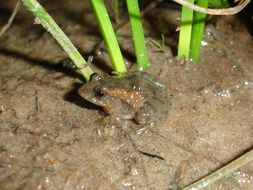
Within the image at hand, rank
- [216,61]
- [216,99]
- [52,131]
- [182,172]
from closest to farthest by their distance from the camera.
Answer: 1. [182,172]
2. [52,131]
3. [216,99]
4. [216,61]

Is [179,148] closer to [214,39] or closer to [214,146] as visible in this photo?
[214,146]

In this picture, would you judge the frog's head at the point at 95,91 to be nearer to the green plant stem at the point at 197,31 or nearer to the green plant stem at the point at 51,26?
the green plant stem at the point at 51,26

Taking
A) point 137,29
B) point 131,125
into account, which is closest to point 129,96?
point 131,125

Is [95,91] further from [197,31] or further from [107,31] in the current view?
[197,31]

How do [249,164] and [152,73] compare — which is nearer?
[249,164]

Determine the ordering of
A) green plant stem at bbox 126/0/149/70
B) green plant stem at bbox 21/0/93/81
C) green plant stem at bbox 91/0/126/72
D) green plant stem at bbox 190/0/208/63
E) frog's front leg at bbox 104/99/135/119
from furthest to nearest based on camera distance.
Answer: frog's front leg at bbox 104/99/135/119
green plant stem at bbox 190/0/208/63
green plant stem at bbox 126/0/149/70
green plant stem at bbox 91/0/126/72
green plant stem at bbox 21/0/93/81

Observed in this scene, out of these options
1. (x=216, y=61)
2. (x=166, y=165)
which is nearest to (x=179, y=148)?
(x=166, y=165)

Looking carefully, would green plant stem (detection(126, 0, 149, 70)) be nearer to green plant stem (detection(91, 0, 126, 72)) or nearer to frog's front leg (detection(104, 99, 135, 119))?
green plant stem (detection(91, 0, 126, 72))

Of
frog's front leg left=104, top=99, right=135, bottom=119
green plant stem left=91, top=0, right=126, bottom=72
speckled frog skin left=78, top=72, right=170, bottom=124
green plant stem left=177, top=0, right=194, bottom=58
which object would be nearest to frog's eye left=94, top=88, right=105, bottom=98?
speckled frog skin left=78, top=72, right=170, bottom=124
